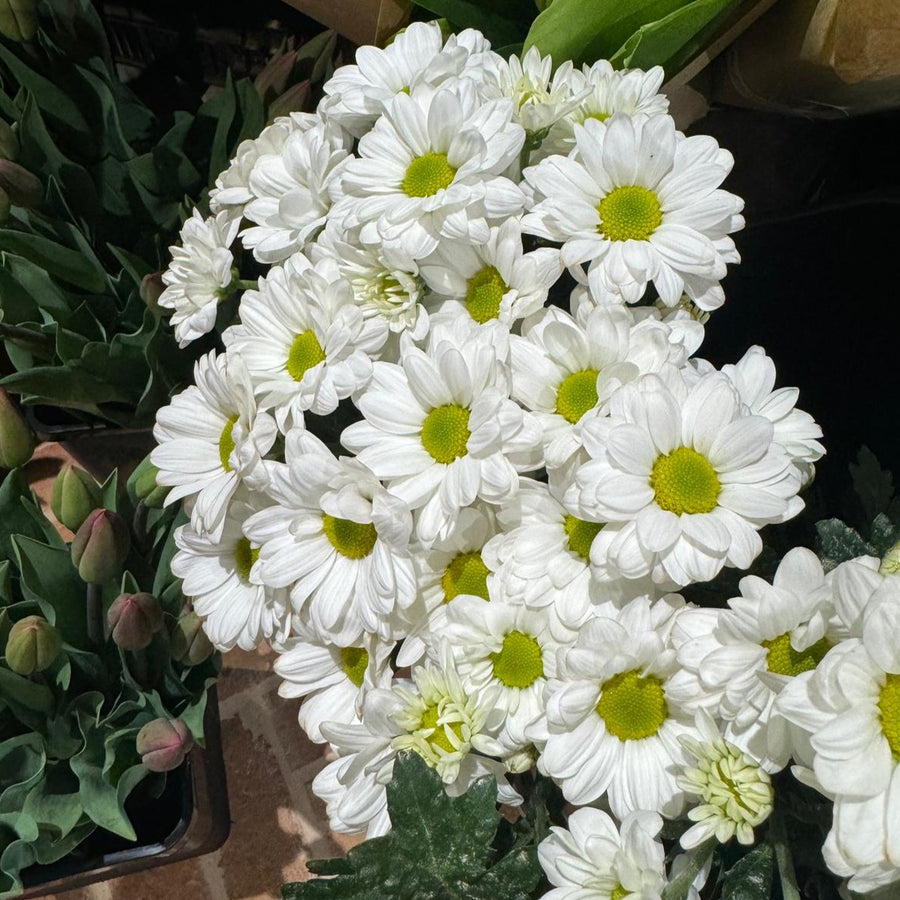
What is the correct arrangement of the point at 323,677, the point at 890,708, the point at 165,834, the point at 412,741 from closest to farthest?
1. the point at 890,708
2. the point at 412,741
3. the point at 323,677
4. the point at 165,834

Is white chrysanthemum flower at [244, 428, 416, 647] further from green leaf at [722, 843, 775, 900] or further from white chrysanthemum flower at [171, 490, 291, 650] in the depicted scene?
green leaf at [722, 843, 775, 900]

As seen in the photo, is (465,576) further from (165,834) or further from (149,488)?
(165,834)

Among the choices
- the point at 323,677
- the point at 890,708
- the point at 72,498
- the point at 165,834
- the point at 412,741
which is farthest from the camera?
the point at 165,834

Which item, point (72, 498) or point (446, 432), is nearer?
point (446, 432)

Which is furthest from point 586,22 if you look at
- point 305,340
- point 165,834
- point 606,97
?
point 165,834

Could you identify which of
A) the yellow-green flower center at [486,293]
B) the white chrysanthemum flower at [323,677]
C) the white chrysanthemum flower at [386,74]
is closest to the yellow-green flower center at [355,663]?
the white chrysanthemum flower at [323,677]

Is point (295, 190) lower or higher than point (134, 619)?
higher

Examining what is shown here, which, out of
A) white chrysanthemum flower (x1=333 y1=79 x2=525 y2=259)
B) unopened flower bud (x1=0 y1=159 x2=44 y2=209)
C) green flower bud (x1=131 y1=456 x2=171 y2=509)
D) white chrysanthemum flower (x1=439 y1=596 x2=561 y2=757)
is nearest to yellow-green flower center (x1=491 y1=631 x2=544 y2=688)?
white chrysanthemum flower (x1=439 y1=596 x2=561 y2=757)
